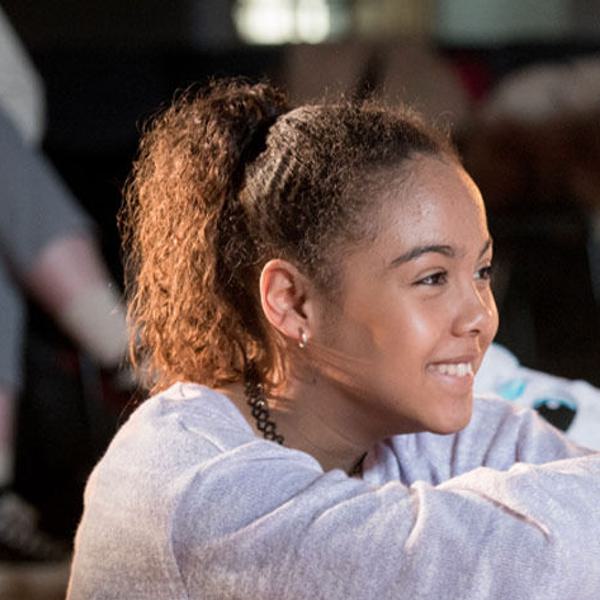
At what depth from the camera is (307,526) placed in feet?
3.43

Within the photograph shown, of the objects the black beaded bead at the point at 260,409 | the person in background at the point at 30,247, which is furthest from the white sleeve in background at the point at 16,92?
the black beaded bead at the point at 260,409

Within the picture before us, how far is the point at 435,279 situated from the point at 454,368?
0.07 m

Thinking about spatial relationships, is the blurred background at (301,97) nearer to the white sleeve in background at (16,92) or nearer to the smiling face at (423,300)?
the white sleeve in background at (16,92)

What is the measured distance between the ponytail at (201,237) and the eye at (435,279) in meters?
0.16

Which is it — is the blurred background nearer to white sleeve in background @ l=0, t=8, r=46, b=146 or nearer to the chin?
white sleeve in background @ l=0, t=8, r=46, b=146

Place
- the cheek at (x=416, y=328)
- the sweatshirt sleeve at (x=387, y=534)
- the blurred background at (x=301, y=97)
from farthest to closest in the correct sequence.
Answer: the blurred background at (x=301, y=97) → the cheek at (x=416, y=328) → the sweatshirt sleeve at (x=387, y=534)

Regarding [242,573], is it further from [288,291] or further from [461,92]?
[461,92]

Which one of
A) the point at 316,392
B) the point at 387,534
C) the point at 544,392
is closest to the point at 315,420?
the point at 316,392

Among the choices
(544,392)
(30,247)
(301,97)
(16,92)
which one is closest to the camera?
(544,392)

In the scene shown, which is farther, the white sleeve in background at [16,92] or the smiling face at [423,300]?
the white sleeve in background at [16,92]

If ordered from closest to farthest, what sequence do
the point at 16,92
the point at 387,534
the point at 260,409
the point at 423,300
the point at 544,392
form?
the point at 387,534, the point at 423,300, the point at 260,409, the point at 544,392, the point at 16,92

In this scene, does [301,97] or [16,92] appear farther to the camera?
[301,97]

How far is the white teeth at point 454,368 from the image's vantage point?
117 centimetres

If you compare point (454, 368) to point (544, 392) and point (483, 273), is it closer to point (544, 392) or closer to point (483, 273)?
point (483, 273)
